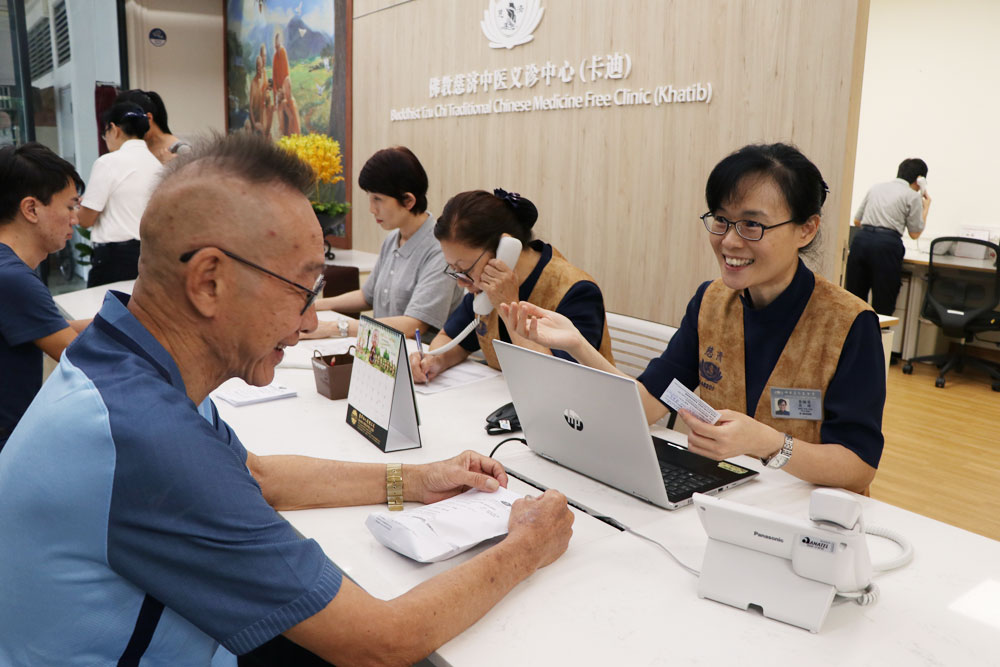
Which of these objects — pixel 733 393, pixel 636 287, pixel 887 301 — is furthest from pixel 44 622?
pixel 887 301

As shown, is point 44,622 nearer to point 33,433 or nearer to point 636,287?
point 33,433

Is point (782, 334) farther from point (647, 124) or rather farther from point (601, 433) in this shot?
point (647, 124)

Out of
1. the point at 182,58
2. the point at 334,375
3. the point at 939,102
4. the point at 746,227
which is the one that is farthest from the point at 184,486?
the point at 939,102

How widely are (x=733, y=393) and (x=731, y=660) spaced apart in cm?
105

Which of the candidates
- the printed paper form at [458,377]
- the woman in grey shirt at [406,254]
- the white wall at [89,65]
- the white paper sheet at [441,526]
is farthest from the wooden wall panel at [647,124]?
the white wall at [89,65]

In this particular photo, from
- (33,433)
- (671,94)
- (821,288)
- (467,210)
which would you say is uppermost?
(671,94)

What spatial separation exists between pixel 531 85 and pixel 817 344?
2.63 metres

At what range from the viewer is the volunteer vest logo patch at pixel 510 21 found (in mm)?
3916

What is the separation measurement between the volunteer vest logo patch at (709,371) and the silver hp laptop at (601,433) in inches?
12.3

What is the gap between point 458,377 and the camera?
8.43 feet

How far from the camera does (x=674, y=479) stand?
5.32 ft

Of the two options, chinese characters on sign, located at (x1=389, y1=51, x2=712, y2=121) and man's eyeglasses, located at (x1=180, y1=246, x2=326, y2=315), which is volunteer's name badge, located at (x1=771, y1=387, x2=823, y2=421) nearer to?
man's eyeglasses, located at (x1=180, y1=246, x2=326, y2=315)

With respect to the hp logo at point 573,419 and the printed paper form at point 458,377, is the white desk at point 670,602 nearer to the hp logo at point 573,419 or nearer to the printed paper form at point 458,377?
the hp logo at point 573,419

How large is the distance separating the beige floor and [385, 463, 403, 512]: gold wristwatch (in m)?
2.84
